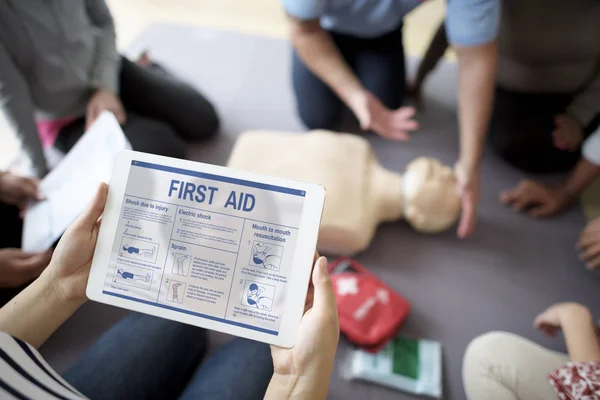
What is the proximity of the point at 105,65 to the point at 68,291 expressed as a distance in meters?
0.71

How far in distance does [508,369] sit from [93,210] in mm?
762

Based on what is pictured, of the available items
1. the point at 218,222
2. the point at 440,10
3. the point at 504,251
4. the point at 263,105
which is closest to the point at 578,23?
the point at 504,251

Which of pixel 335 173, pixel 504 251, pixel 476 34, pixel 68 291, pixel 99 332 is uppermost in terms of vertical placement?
pixel 476 34

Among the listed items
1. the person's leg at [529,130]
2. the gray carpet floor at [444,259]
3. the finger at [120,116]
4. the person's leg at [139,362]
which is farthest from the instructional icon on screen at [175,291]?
the person's leg at [529,130]

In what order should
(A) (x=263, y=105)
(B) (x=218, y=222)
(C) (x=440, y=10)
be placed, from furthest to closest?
1. (C) (x=440, y=10)
2. (A) (x=263, y=105)
3. (B) (x=218, y=222)

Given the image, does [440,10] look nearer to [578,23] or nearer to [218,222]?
[578,23]

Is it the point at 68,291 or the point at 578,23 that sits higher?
the point at 578,23

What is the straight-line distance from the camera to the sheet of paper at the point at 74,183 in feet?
2.32

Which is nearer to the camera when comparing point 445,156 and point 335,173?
point 335,173

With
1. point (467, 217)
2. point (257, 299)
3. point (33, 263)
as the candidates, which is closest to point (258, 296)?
point (257, 299)

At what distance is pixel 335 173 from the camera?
3.28ft

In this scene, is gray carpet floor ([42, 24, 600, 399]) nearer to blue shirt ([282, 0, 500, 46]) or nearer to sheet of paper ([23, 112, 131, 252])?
sheet of paper ([23, 112, 131, 252])

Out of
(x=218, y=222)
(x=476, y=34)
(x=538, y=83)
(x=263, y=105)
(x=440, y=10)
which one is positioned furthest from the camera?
(x=440, y=10)

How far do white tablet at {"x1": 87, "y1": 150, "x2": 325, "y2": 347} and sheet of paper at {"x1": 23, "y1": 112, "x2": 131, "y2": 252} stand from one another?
6.8 inches
